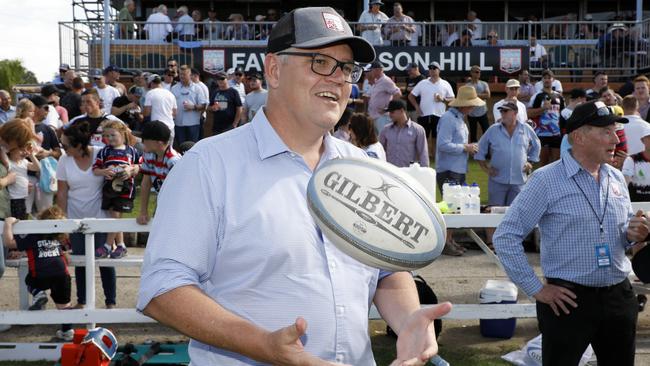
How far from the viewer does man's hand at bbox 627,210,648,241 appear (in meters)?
4.57

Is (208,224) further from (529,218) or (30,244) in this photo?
(30,244)

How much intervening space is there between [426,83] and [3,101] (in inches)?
299

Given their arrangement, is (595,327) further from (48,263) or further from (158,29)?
(158,29)

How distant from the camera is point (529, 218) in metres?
4.73

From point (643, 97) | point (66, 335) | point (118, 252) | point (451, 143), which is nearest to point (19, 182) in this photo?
point (118, 252)

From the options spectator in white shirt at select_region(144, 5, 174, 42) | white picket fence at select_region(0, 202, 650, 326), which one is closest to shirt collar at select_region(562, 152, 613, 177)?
white picket fence at select_region(0, 202, 650, 326)

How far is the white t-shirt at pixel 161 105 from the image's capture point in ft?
47.3

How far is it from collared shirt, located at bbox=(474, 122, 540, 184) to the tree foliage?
53926 mm

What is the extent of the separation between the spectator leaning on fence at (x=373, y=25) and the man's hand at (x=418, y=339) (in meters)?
17.4

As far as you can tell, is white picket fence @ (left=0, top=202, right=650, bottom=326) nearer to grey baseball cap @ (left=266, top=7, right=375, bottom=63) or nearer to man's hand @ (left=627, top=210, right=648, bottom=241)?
man's hand @ (left=627, top=210, right=648, bottom=241)

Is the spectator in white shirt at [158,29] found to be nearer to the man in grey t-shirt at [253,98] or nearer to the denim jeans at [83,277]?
the man in grey t-shirt at [253,98]

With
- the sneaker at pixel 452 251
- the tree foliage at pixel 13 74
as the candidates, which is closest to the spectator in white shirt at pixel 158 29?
the sneaker at pixel 452 251

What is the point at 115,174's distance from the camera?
7.81 metres

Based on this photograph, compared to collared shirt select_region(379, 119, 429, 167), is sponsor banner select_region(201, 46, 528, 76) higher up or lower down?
higher up
